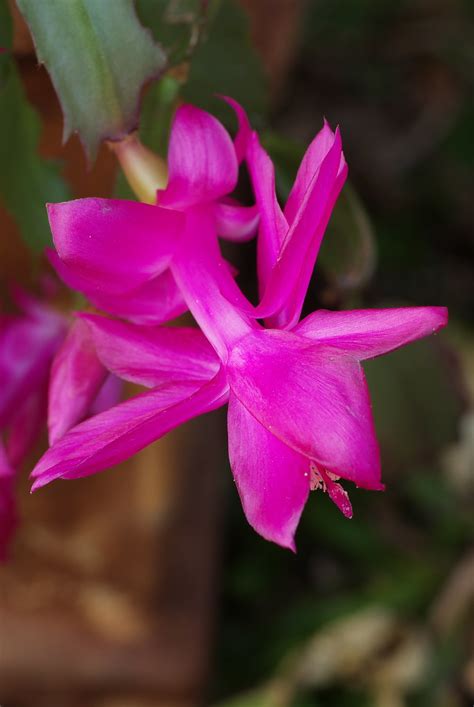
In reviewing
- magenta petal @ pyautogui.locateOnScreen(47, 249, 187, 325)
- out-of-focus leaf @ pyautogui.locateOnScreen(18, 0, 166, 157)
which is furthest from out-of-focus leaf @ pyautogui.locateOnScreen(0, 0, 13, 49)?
magenta petal @ pyautogui.locateOnScreen(47, 249, 187, 325)

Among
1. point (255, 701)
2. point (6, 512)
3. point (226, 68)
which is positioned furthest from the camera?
point (255, 701)

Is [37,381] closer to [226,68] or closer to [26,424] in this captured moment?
[26,424]

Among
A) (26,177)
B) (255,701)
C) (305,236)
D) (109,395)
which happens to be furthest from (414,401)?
(255,701)

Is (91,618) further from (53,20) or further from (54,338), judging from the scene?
(53,20)

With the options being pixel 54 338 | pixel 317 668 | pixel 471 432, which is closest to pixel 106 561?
pixel 317 668

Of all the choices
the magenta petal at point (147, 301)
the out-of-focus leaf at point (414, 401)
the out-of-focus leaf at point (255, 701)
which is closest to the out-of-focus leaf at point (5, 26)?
the magenta petal at point (147, 301)

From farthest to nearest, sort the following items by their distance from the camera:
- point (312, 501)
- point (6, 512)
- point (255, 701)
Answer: point (312, 501)
point (255, 701)
point (6, 512)

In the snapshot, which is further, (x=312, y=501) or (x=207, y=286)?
(x=312, y=501)
